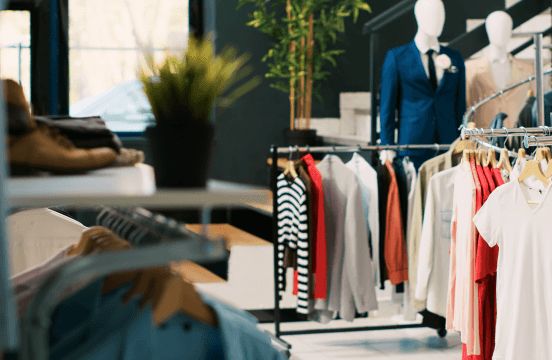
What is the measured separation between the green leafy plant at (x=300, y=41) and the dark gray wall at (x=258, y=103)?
0.23 metres

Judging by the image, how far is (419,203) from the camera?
2.92m

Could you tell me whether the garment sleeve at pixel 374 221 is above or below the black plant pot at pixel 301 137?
below

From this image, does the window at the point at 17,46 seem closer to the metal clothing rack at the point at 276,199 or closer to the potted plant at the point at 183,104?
the metal clothing rack at the point at 276,199

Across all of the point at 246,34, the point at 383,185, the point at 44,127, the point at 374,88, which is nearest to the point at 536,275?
the point at 383,185

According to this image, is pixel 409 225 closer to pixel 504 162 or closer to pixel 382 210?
pixel 382 210

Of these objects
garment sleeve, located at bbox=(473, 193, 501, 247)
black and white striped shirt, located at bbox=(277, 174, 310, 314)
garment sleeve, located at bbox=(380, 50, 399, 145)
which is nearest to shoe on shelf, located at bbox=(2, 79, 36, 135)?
garment sleeve, located at bbox=(473, 193, 501, 247)

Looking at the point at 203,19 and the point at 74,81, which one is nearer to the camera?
the point at 74,81

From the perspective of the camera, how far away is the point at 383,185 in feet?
10.0

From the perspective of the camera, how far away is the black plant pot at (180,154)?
0.78 metres

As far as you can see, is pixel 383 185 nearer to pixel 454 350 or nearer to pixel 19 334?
pixel 454 350

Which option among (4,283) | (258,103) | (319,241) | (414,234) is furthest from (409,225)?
(258,103)

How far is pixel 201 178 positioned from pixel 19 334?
0.31m

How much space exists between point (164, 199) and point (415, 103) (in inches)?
123

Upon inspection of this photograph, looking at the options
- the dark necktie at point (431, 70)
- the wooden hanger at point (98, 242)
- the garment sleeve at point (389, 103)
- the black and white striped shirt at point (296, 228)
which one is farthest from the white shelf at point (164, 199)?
the dark necktie at point (431, 70)
